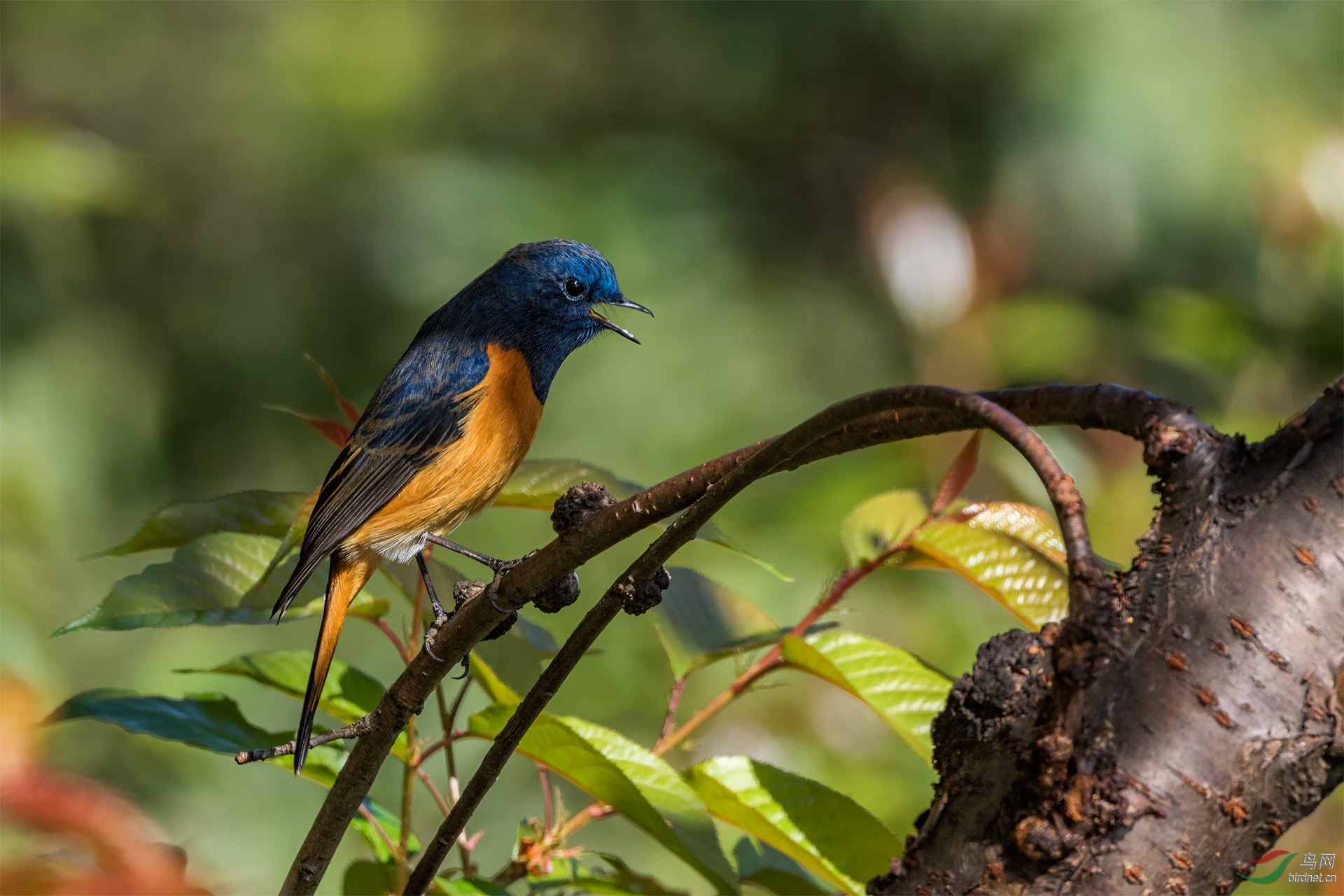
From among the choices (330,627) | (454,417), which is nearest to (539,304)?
(454,417)

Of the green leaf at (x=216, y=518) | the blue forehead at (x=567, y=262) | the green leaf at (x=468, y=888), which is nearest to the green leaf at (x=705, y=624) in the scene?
the green leaf at (x=468, y=888)

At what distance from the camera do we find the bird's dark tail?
1.76m

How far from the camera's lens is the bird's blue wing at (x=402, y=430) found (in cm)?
260

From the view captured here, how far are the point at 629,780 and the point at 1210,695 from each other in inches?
31.6

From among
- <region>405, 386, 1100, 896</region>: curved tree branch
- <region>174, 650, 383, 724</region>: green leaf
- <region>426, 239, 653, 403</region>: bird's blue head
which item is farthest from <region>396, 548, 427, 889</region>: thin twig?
<region>426, 239, 653, 403</region>: bird's blue head

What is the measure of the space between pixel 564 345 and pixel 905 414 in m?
2.11

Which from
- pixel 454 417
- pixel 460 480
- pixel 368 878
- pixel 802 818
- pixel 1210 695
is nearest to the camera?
pixel 1210 695

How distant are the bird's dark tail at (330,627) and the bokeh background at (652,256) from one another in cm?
87

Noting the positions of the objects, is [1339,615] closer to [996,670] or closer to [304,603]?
[996,670]

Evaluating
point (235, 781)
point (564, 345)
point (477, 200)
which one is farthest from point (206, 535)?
point (477, 200)

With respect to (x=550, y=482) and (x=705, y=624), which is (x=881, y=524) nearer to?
(x=705, y=624)

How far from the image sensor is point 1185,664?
1.00 metres

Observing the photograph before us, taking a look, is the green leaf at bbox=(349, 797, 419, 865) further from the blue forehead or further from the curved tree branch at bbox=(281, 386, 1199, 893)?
the blue forehead

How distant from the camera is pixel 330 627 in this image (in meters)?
2.15
